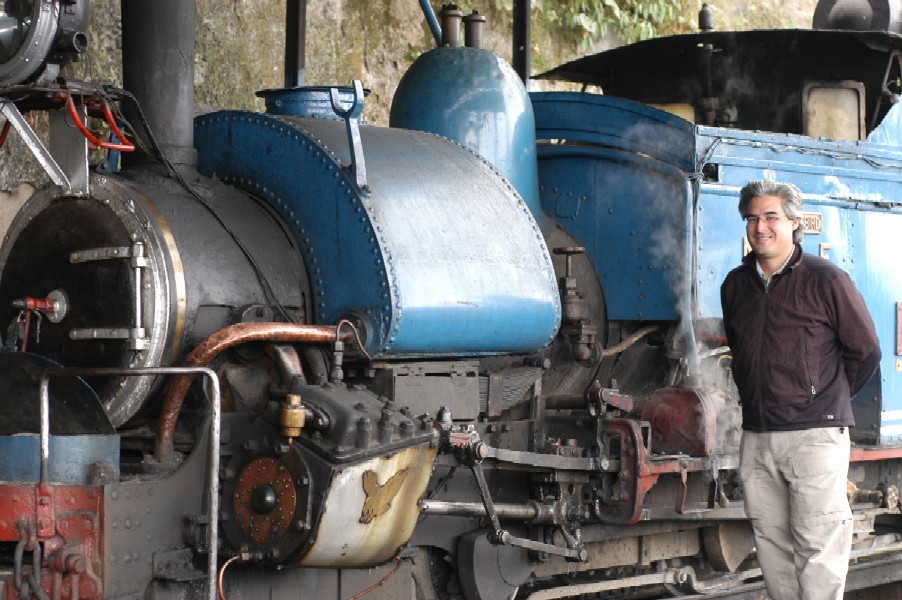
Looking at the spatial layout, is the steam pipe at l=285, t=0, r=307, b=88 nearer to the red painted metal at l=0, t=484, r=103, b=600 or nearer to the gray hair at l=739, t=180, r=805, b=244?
the gray hair at l=739, t=180, r=805, b=244

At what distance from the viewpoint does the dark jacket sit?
4.61 meters

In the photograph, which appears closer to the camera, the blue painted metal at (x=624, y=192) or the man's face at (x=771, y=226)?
the man's face at (x=771, y=226)

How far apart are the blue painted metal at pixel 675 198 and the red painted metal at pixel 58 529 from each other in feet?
9.56

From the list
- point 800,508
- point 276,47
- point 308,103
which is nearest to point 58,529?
point 308,103

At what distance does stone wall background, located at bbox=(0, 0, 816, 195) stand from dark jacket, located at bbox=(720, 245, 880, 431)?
5.05 metres

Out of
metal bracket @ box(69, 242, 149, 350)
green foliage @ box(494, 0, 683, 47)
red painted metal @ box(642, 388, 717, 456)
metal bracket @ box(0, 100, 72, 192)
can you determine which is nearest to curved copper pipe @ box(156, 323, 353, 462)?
metal bracket @ box(69, 242, 149, 350)

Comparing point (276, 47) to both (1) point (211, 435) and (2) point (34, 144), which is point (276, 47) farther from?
(1) point (211, 435)

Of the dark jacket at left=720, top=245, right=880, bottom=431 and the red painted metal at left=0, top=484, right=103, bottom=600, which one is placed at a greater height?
the dark jacket at left=720, top=245, right=880, bottom=431

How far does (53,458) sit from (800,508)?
2.58 metres

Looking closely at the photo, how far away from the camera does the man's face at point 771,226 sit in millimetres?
4672

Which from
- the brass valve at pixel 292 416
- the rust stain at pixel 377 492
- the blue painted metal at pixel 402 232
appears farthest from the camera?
the blue painted metal at pixel 402 232

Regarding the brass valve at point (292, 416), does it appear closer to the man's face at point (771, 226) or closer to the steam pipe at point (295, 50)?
the man's face at point (771, 226)

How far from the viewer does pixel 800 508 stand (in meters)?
4.59

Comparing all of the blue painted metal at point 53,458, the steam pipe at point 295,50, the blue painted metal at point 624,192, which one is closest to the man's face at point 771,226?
the blue painted metal at point 624,192
